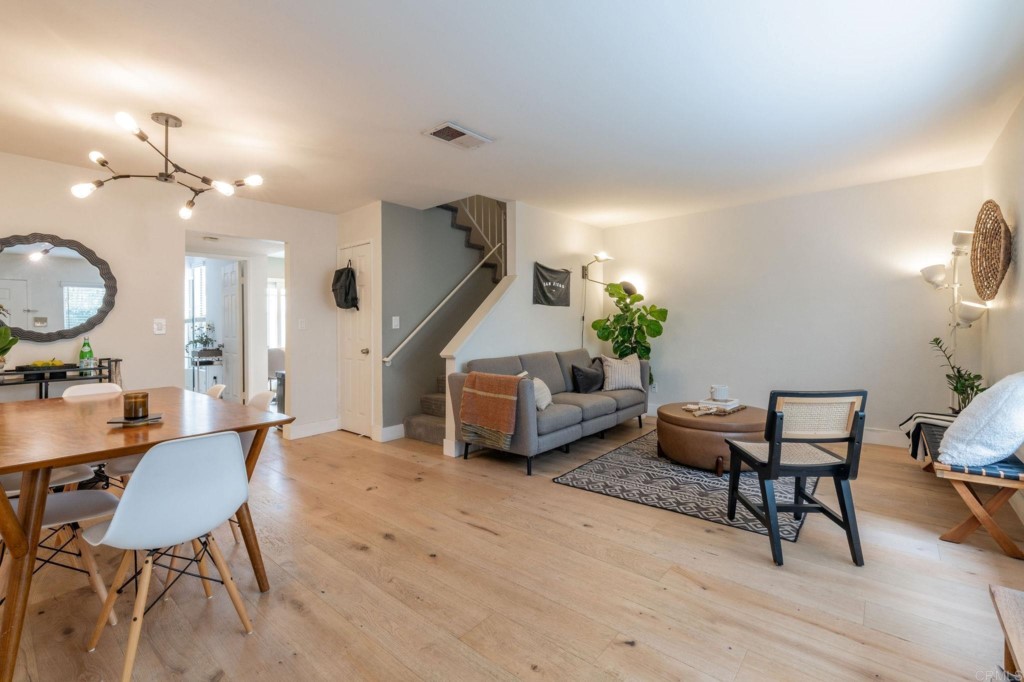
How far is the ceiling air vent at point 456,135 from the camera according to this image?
290cm

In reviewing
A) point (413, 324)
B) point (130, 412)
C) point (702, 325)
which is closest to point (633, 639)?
point (130, 412)

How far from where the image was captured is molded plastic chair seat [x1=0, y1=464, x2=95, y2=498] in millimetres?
1996

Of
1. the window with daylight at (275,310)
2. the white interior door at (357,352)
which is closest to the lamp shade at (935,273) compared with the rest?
the white interior door at (357,352)

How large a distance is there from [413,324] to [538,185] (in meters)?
1.98

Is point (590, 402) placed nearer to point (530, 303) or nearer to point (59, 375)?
point (530, 303)

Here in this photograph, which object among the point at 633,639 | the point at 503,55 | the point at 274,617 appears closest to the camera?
the point at 633,639

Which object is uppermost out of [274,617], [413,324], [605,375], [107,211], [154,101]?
[154,101]

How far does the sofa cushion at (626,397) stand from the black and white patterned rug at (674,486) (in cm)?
68

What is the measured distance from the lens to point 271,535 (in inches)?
101

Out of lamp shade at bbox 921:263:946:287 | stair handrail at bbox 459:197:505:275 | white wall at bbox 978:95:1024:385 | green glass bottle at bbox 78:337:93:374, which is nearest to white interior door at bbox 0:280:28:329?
green glass bottle at bbox 78:337:93:374

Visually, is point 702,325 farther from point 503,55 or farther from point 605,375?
point 503,55

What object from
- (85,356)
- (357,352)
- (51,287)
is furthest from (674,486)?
(51,287)

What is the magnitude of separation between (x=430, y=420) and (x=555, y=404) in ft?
4.44

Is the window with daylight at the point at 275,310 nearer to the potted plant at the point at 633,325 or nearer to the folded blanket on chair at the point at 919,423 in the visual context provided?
the potted plant at the point at 633,325
